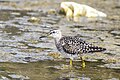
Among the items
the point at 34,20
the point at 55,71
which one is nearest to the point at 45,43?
the point at 55,71

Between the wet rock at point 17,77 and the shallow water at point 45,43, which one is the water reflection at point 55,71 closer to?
the shallow water at point 45,43

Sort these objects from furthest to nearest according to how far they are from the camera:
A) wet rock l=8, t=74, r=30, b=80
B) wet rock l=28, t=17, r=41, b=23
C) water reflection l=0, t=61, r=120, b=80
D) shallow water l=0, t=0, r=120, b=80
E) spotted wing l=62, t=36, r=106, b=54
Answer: wet rock l=28, t=17, r=41, b=23
spotted wing l=62, t=36, r=106, b=54
shallow water l=0, t=0, r=120, b=80
water reflection l=0, t=61, r=120, b=80
wet rock l=8, t=74, r=30, b=80

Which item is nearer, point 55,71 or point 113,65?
point 55,71

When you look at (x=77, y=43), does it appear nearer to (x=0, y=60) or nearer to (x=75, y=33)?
(x=0, y=60)

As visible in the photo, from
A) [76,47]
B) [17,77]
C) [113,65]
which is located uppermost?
[76,47]

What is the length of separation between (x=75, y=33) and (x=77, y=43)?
6235 mm

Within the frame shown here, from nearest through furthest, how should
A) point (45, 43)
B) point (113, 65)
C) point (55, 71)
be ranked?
point (55, 71), point (113, 65), point (45, 43)

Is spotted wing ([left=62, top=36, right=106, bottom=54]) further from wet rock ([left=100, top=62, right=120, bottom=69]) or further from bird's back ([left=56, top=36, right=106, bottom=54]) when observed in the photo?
wet rock ([left=100, top=62, right=120, bottom=69])

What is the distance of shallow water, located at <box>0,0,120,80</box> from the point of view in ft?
42.5

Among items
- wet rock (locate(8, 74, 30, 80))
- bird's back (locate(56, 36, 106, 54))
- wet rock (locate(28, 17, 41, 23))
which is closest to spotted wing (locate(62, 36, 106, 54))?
bird's back (locate(56, 36, 106, 54))

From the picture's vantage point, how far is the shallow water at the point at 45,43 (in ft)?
42.5

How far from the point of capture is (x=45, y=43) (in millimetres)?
17594

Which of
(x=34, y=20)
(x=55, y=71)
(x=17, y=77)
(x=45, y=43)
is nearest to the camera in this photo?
(x=17, y=77)

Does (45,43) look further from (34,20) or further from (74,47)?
(34,20)
